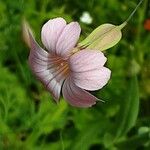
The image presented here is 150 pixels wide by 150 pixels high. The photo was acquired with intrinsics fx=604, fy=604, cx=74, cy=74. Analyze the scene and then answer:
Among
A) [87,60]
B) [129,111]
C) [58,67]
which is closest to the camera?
[87,60]

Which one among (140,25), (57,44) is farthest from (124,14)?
(57,44)

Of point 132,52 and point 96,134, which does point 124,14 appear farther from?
point 96,134

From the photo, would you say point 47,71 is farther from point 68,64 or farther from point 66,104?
point 66,104

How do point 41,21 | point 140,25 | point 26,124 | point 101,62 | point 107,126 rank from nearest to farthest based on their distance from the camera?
1. point 101,62
2. point 26,124
3. point 107,126
4. point 41,21
5. point 140,25

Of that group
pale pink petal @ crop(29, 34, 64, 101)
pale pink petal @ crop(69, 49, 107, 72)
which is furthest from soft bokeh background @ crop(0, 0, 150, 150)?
pale pink petal @ crop(69, 49, 107, 72)

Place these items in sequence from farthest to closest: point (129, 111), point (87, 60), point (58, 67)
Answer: point (129, 111) < point (58, 67) < point (87, 60)

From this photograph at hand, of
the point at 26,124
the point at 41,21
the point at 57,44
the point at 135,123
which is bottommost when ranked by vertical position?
the point at 135,123

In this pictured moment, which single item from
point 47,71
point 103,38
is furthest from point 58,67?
point 103,38

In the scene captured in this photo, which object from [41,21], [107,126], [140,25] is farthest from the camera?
[140,25]
